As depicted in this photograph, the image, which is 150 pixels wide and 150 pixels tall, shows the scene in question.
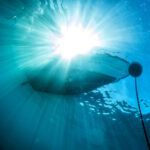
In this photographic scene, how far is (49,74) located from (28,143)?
3370cm

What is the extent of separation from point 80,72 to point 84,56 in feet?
6.27

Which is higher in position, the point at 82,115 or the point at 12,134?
the point at 82,115

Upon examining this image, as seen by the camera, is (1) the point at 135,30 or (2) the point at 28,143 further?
(2) the point at 28,143

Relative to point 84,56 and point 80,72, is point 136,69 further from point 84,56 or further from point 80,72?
point 80,72

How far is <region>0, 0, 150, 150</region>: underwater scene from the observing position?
17.8ft

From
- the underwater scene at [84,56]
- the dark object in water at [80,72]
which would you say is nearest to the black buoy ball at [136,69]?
the underwater scene at [84,56]

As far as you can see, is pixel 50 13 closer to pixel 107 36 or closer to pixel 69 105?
pixel 107 36

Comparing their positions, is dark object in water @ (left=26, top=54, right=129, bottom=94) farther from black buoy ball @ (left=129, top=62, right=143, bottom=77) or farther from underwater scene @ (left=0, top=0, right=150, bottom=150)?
black buoy ball @ (left=129, top=62, right=143, bottom=77)

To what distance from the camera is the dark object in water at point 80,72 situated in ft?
23.3

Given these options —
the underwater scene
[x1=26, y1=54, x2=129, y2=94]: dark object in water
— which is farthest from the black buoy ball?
[x1=26, y1=54, x2=129, y2=94]: dark object in water

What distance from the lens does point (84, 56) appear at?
720 cm

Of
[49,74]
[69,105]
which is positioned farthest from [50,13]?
[69,105]

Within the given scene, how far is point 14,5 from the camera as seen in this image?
5660mm

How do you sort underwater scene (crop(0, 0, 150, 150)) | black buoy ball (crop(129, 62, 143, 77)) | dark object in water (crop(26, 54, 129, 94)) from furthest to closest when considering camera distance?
dark object in water (crop(26, 54, 129, 94)) → underwater scene (crop(0, 0, 150, 150)) → black buoy ball (crop(129, 62, 143, 77))
